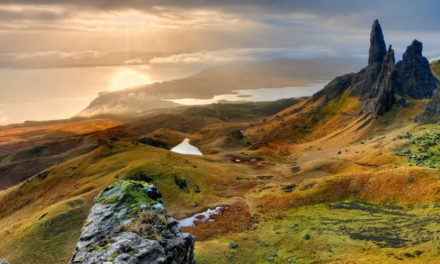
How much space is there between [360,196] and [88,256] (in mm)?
72512

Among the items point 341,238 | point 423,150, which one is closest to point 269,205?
point 341,238

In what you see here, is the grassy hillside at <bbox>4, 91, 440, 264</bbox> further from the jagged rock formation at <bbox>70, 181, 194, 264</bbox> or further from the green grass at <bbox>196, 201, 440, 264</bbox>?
the jagged rock formation at <bbox>70, 181, 194, 264</bbox>

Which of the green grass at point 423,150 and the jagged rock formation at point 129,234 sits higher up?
the jagged rock formation at point 129,234

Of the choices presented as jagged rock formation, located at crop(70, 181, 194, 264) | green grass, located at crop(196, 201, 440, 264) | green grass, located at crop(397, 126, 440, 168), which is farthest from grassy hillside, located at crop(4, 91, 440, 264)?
jagged rock formation, located at crop(70, 181, 194, 264)

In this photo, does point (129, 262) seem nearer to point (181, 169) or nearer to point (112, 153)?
point (181, 169)

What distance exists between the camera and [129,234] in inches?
Result: 716

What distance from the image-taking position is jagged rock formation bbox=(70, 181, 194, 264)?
16.5 meters

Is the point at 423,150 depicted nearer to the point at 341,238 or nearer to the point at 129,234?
the point at 341,238

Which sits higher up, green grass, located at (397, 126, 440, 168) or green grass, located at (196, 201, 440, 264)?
green grass, located at (397, 126, 440, 168)

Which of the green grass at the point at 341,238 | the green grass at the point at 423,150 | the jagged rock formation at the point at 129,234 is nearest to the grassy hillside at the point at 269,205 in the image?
the green grass at the point at 341,238

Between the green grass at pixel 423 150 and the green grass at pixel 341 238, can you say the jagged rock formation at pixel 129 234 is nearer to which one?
the green grass at pixel 341 238

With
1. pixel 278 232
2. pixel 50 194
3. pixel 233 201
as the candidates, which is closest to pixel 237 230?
pixel 278 232

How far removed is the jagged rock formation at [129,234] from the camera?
54.3 feet

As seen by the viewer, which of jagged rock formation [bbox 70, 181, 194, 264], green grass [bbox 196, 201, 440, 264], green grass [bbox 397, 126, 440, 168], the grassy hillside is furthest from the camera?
green grass [bbox 397, 126, 440, 168]
